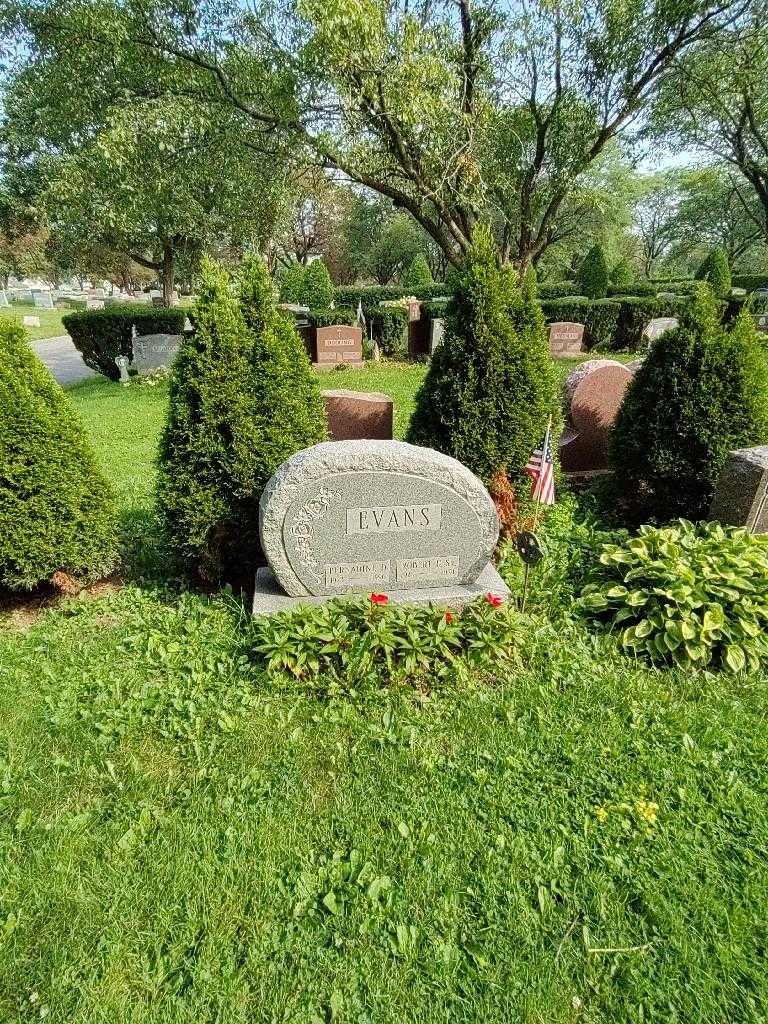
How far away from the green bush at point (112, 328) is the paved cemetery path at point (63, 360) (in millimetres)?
1079

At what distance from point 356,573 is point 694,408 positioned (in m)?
2.96

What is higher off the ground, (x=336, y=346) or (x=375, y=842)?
(x=336, y=346)

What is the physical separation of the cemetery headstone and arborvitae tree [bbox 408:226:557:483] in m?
0.81

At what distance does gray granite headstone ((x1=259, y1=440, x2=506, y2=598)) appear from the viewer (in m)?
3.30

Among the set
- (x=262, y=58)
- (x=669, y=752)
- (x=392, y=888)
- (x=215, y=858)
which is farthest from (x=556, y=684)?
(x=262, y=58)

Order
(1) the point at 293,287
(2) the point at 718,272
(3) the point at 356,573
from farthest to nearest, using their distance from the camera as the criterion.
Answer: (1) the point at 293,287
(2) the point at 718,272
(3) the point at 356,573

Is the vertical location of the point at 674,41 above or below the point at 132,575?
above

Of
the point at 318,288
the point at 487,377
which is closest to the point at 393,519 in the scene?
the point at 487,377

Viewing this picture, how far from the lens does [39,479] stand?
3543mm

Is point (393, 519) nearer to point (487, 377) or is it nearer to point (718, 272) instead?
point (487, 377)

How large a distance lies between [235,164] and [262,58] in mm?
1709

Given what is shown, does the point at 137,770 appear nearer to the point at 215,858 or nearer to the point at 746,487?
the point at 215,858

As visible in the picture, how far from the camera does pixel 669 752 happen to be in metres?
2.71

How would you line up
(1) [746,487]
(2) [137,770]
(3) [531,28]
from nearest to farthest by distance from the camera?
(2) [137,770] → (1) [746,487] → (3) [531,28]
